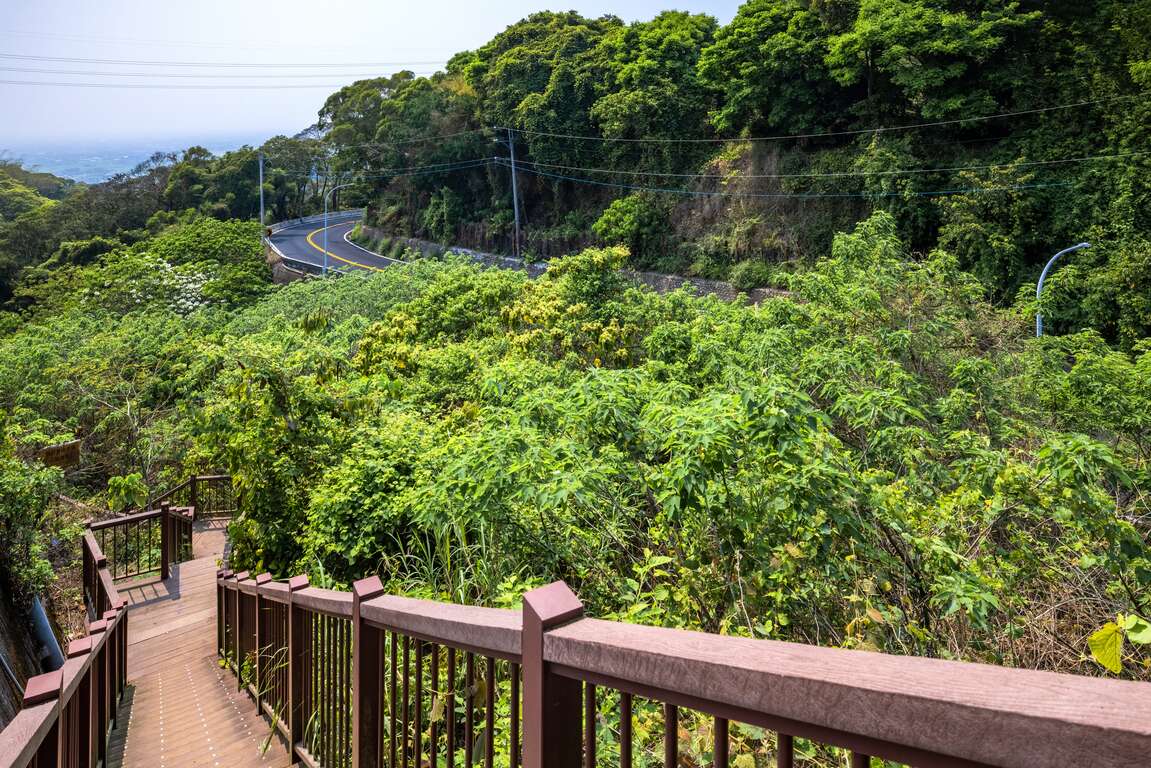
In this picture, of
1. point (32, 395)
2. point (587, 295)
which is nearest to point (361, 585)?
point (587, 295)

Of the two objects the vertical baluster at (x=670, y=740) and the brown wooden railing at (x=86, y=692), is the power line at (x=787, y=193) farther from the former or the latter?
the vertical baluster at (x=670, y=740)

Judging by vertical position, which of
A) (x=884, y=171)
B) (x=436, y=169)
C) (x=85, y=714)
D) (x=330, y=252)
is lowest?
(x=85, y=714)

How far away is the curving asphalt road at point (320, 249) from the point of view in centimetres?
3825

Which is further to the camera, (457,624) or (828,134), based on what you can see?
(828,134)

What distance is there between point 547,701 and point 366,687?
152 cm

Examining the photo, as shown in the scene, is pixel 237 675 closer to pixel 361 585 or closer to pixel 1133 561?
pixel 361 585

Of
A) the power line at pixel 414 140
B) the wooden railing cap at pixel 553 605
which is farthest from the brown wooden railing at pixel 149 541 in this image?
the power line at pixel 414 140

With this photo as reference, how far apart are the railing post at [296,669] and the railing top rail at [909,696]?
297 centimetres

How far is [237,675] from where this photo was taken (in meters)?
5.64

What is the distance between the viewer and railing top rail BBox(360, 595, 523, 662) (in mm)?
1634

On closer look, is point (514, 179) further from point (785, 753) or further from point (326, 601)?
point (785, 753)

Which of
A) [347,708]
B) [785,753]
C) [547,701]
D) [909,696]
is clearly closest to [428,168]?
[347,708]

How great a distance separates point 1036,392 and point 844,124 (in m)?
17.9

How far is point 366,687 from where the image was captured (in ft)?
8.83
